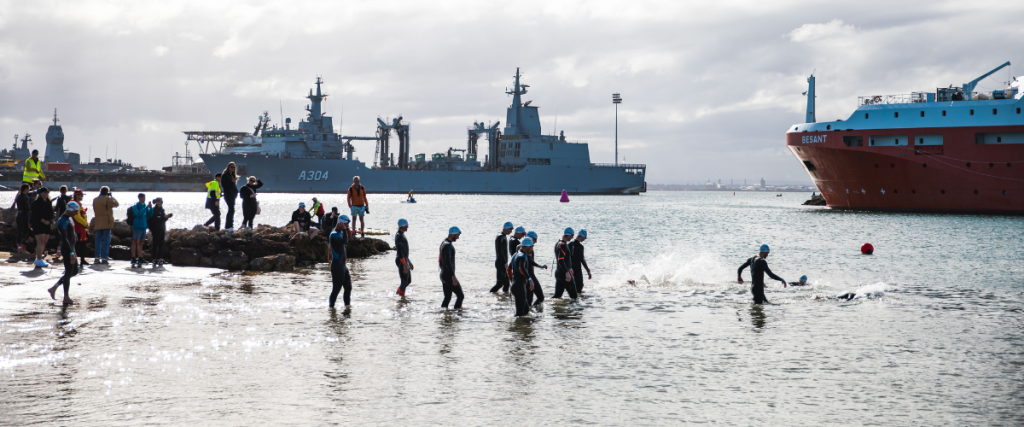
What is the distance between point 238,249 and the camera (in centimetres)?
1958

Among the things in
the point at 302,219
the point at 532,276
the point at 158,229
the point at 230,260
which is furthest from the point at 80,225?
the point at 532,276

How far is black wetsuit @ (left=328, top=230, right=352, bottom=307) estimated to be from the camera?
12250mm

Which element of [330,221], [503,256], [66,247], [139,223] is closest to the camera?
[66,247]

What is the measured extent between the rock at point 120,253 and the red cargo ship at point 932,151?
4632cm

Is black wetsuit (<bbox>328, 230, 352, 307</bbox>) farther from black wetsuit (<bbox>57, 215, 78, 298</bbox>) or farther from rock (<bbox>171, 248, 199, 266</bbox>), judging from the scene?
rock (<bbox>171, 248, 199, 266</bbox>)

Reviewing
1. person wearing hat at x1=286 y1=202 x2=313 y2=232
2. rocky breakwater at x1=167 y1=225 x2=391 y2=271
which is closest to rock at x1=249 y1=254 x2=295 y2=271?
rocky breakwater at x1=167 y1=225 x2=391 y2=271

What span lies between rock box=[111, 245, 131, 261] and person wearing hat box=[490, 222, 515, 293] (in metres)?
10.5

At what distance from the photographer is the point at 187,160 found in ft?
412

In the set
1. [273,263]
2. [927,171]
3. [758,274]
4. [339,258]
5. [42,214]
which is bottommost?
[273,263]

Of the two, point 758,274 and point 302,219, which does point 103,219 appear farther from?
point 758,274

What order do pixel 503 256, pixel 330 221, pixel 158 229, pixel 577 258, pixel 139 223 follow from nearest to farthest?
pixel 503 256, pixel 577 258, pixel 139 223, pixel 158 229, pixel 330 221

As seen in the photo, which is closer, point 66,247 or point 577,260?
point 66,247

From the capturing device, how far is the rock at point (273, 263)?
752 inches

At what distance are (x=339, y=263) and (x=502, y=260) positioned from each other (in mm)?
3480
